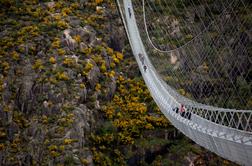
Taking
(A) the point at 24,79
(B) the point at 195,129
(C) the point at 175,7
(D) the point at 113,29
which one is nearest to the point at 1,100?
(A) the point at 24,79

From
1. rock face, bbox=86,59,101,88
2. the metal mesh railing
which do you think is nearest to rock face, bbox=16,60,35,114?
rock face, bbox=86,59,101,88

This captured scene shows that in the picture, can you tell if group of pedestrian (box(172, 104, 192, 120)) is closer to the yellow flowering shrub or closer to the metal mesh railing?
the metal mesh railing

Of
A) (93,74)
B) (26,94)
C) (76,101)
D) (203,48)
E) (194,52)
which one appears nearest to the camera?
(26,94)

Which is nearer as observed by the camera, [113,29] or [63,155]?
[63,155]

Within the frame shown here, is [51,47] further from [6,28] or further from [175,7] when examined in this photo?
[175,7]

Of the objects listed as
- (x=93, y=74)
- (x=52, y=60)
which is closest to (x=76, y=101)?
(x=93, y=74)

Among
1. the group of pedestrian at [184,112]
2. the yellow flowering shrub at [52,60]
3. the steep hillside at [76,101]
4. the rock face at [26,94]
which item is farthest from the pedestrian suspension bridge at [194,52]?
the rock face at [26,94]

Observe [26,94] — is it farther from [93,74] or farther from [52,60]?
[93,74]

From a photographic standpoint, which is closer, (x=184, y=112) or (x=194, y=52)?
(x=184, y=112)
